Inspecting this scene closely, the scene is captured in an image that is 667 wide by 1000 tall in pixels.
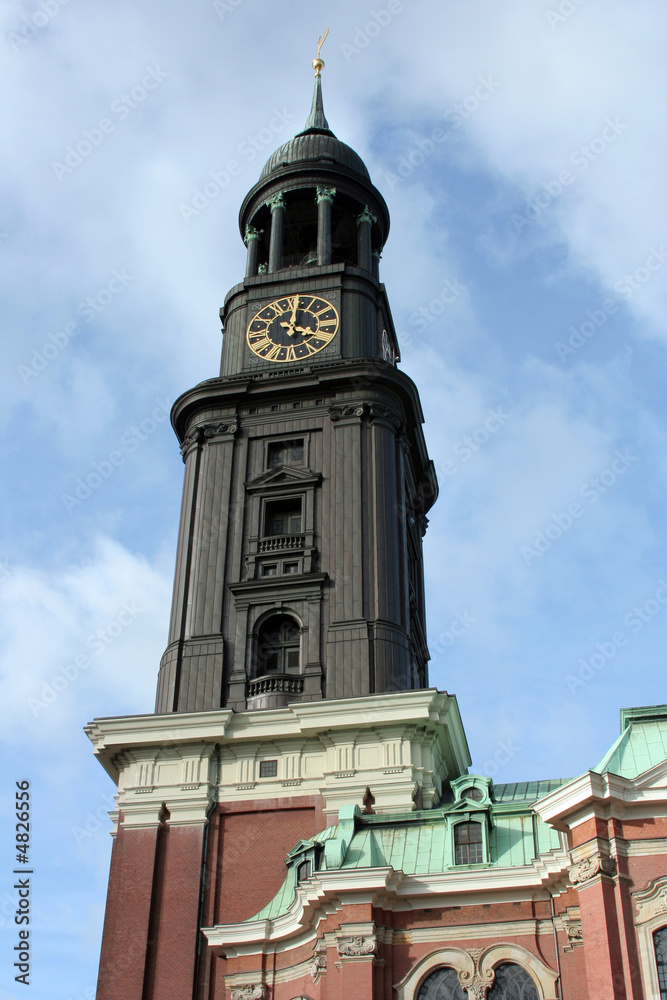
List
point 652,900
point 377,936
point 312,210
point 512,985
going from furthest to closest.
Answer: point 312,210 < point 377,936 < point 512,985 < point 652,900

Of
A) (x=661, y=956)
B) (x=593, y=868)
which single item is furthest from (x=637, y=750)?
(x=661, y=956)

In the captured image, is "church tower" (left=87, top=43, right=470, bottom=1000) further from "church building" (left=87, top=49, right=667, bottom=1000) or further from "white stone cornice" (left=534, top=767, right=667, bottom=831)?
"white stone cornice" (left=534, top=767, right=667, bottom=831)

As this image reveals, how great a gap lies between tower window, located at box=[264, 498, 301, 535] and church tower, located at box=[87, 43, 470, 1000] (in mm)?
74

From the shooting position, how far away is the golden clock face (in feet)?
169

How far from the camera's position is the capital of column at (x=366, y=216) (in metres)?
57.8

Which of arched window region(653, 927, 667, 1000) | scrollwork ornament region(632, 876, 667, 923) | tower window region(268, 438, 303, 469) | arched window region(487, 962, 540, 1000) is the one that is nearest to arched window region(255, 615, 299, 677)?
tower window region(268, 438, 303, 469)

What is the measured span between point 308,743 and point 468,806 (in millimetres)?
7970

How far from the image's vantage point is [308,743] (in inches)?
1588

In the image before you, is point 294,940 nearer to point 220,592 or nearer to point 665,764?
point 665,764

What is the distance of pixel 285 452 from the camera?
4878cm

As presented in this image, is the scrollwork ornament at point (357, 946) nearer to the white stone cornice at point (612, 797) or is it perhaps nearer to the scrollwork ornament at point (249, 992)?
the scrollwork ornament at point (249, 992)

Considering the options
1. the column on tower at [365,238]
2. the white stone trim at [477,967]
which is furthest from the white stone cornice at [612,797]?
the column on tower at [365,238]

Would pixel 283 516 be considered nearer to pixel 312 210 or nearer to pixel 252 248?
pixel 252 248

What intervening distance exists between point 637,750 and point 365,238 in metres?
31.3
